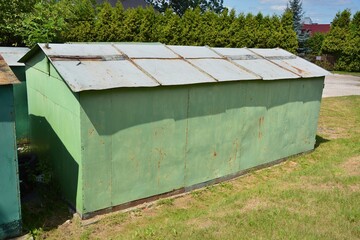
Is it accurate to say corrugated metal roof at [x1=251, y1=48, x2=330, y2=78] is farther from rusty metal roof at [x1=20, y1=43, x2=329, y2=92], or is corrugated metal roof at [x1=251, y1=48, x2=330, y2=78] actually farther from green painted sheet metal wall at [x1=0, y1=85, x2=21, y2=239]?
green painted sheet metal wall at [x1=0, y1=85, x2=21, y2=239]

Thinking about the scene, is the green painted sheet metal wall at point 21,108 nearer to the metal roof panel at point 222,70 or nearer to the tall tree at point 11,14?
the tall tree at point 11,14

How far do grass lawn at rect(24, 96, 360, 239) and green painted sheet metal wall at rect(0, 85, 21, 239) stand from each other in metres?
0.41

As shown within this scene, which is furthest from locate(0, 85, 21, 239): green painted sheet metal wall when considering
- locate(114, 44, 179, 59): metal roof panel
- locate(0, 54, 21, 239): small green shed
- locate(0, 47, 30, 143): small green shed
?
locate(0, 47, 30, 143): small green shed

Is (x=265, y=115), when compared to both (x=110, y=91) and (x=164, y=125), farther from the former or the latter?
(x=110, y=91)

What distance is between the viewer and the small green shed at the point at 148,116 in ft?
15.8

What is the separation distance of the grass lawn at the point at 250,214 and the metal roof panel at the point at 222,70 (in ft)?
6.84

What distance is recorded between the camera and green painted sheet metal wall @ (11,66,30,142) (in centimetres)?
754

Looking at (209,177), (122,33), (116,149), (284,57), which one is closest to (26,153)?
(116,149)

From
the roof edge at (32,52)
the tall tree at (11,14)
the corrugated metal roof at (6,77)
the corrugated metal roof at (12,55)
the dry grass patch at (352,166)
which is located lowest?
the dry grass patch at (352,166)

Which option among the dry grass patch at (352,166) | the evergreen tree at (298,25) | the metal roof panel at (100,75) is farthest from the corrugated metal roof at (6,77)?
the evergreen tree at (298,25)

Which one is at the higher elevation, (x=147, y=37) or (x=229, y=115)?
(x=147, y=37)

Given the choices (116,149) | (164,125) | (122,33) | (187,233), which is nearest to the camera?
(187,233)

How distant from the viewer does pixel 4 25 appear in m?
10.3

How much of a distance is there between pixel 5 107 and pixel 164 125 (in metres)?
2.36
